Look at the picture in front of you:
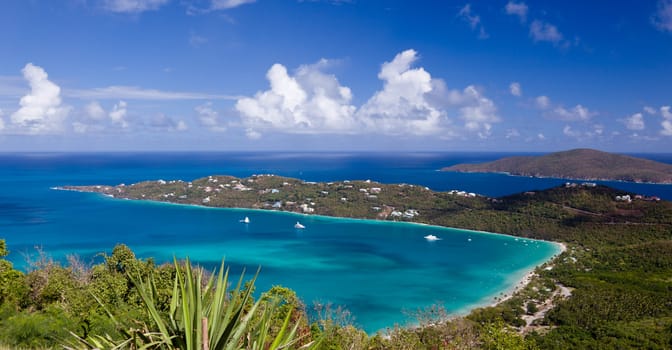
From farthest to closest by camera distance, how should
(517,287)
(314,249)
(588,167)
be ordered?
(588,167) < (314,249) < (517,287)

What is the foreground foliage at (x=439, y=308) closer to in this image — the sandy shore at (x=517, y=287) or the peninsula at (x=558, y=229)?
the peninsula at (x=558, y=229)

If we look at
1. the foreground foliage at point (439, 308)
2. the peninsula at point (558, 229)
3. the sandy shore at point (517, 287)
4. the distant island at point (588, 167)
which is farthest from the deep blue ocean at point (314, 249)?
the distant island at point (588, 167)

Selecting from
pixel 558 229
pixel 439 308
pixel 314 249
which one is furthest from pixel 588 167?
pixel 439 308

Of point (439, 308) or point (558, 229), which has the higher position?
point (439, 308)

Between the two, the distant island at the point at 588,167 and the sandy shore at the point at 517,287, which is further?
the distant island at the point at 588,167

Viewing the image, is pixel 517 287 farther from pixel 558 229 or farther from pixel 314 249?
pixel 558 229

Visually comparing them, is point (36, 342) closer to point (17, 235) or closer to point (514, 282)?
point (514, 282)

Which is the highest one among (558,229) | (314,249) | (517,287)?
(558,229)

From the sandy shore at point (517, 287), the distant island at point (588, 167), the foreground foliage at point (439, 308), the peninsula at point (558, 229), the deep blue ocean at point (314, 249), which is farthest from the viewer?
the distant island at point (588, 167)
